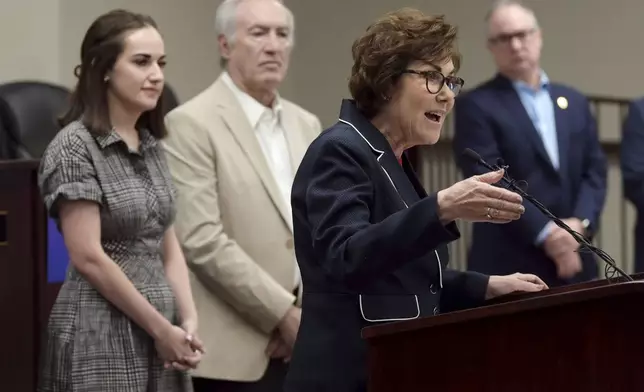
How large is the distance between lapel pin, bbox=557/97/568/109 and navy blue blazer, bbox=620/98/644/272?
27 centimetres

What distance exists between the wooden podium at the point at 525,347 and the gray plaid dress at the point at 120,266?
1112 mm

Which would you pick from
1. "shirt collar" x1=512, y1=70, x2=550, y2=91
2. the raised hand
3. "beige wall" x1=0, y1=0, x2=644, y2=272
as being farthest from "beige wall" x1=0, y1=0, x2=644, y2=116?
the raised hand

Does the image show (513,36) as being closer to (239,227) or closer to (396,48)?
(239,227)

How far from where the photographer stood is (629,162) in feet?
13.0

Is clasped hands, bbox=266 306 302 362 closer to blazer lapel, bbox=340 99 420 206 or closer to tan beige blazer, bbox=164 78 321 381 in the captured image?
tan beige blazer, bbox=164 78 321 381

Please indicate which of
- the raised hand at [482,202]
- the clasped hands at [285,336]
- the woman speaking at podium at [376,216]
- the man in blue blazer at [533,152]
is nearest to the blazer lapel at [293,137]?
the clasped hands at [285,336]

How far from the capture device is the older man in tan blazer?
322cm

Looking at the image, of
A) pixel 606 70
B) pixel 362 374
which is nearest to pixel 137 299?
pixel 362 374

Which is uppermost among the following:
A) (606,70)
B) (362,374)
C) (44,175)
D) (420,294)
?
(606,70)

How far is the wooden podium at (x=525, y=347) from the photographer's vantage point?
1.67 metres

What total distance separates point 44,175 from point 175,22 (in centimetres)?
373

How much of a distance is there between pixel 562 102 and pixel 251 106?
1.14 meters

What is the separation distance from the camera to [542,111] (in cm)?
390

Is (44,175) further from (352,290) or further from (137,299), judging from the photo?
(352,290)
